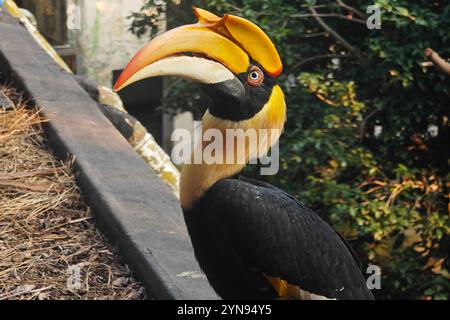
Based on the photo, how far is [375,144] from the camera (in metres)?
5.53

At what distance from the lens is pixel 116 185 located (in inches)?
124

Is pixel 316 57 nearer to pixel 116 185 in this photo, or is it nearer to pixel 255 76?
pixel 116 185

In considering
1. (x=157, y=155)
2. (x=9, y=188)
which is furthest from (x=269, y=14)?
(x=9, y=188)

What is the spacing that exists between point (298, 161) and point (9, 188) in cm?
221

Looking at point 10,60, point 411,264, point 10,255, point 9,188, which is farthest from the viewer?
point 411,264

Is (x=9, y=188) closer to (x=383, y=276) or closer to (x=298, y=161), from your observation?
(x=298, y=161)

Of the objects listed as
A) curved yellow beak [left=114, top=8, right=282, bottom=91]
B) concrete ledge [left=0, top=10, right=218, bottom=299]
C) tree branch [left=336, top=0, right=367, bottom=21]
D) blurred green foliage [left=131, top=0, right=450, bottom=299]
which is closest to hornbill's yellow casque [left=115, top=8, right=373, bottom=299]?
curved yellow beak [left=114, top=8, right=282, bottom=91]

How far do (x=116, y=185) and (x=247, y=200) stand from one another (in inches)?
37.1

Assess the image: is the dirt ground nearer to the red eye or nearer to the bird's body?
the bird's body

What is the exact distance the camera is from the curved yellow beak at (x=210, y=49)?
7.28 feet

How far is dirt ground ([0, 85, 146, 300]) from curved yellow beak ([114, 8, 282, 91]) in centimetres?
83

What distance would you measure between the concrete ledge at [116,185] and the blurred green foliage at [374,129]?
55.8 inches

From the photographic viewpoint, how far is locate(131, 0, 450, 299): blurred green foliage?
4.87 metres

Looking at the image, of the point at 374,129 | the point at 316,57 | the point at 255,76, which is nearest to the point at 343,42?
the point at 316,57
